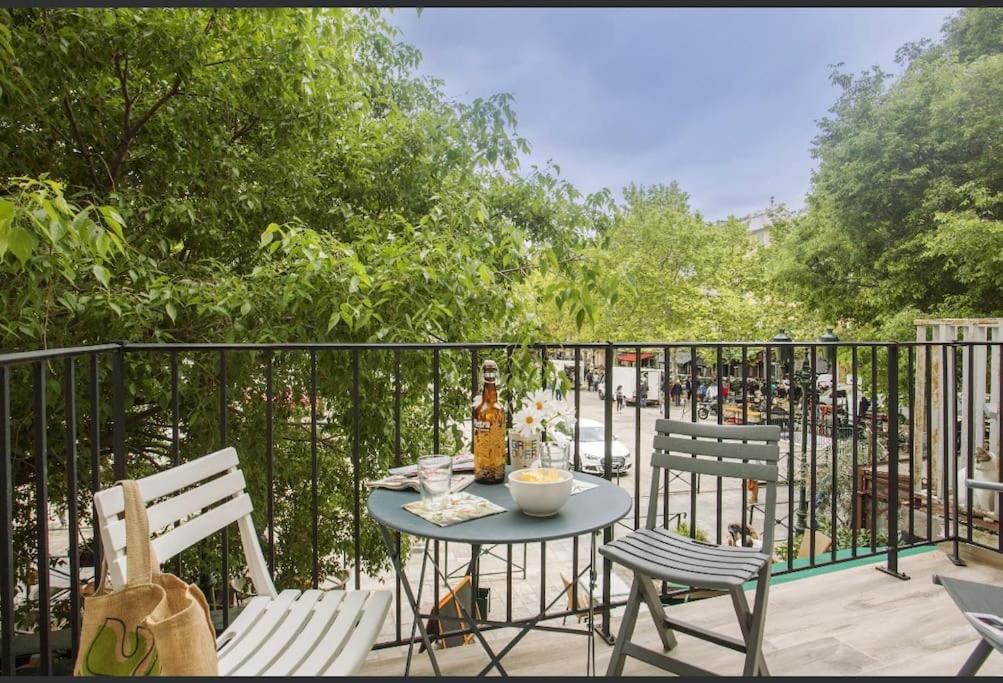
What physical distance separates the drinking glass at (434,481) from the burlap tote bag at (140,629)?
59cm

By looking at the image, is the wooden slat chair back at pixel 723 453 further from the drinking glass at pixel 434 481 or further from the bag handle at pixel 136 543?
the bag handle at pixel 136 543

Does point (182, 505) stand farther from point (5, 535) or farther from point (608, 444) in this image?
point (608, 444)

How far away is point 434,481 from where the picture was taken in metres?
1.52

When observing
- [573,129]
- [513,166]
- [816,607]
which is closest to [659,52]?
[573,129]

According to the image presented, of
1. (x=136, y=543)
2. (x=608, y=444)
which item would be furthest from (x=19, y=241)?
(x=608, y=444)

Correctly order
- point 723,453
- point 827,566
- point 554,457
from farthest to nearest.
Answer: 1. point 827,566
2. point 723,453
3. point 554,457

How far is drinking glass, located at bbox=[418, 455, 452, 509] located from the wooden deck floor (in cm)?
85

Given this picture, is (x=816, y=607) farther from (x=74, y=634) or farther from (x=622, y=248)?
(x=622, y=248)

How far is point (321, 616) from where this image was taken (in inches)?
55.0

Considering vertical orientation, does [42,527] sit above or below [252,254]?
below

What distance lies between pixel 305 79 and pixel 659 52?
1032 inches

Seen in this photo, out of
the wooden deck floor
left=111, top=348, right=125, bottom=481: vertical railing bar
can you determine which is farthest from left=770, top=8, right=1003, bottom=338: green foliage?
left=111, top=348, right=125, bottom=481: vertical railing bar

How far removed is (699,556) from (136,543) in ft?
4.76

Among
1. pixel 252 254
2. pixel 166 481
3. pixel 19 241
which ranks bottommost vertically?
pixel 166 481
